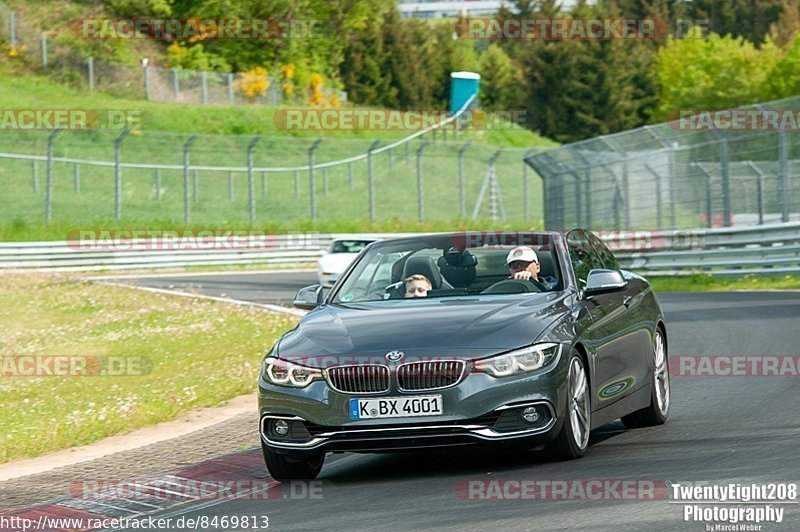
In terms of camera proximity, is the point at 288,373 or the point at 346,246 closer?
the point at 288,373

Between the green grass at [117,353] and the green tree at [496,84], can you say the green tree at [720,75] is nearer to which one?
the green tree at [496,84]

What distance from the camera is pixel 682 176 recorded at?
99.8ft

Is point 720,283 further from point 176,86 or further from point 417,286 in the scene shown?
point 176,86

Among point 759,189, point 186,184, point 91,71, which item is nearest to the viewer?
point 759,189

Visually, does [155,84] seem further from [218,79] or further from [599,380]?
[599,380]

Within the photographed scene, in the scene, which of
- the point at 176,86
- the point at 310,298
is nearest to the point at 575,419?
the point at 310,298

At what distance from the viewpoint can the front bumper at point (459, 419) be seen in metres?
8.23

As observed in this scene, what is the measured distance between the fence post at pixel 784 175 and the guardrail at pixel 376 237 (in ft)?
1.42

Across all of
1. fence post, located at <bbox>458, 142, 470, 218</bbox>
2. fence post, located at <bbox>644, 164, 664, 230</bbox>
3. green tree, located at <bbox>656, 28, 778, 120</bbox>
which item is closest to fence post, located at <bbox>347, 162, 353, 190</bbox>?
fence post, located at <bbox>458, 142, 470, 218</bbox>

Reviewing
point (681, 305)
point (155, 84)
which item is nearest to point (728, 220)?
point (681, 305)

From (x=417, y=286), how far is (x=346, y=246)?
22609 millimetres

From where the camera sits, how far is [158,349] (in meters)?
18.6

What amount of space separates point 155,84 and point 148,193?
79.4 feet

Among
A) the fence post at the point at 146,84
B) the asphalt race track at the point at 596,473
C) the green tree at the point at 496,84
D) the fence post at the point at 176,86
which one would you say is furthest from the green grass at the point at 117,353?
the green tree at the point at 496,84
